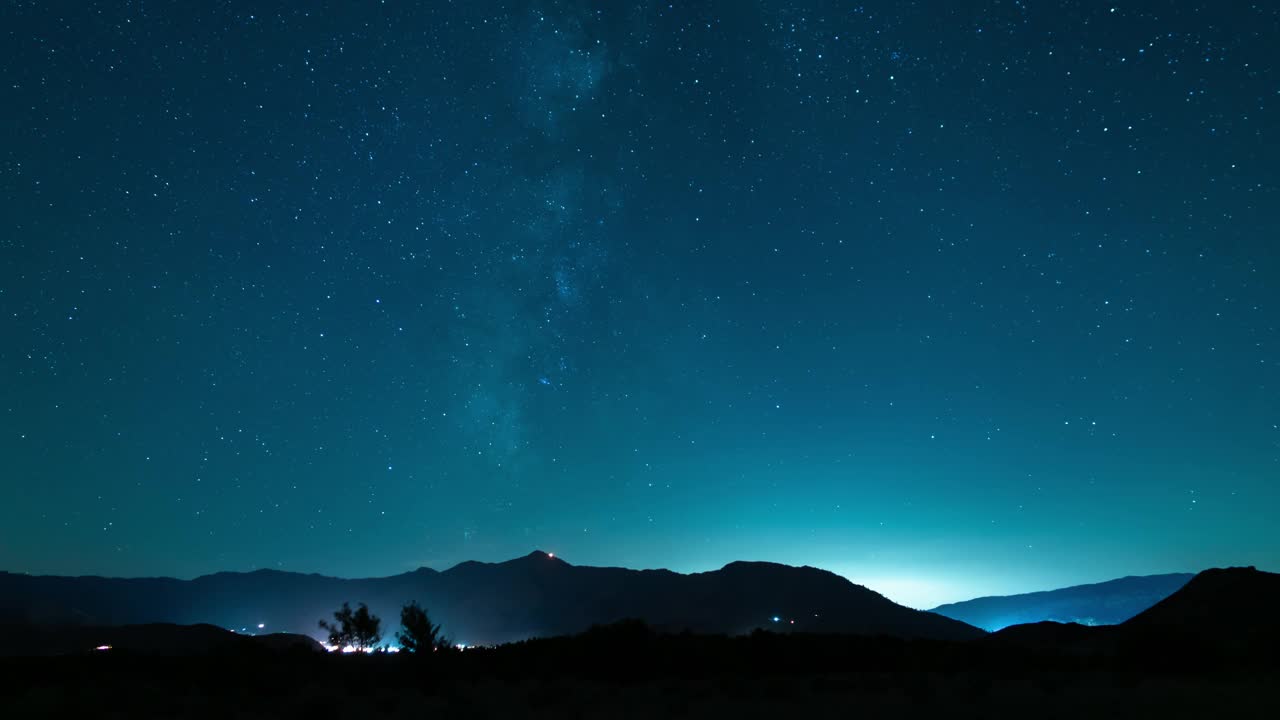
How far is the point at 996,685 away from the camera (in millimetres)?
12648

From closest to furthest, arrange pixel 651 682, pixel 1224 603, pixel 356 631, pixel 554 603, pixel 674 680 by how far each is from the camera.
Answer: pixel 651 682 → pixel 674 680 → pixel 1224 603 → pixel 356 631 → pixel 554 603

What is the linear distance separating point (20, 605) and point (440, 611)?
8830 centimetres

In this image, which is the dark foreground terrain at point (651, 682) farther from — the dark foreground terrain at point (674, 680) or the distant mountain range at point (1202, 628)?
the distant mountain range at point (1202, 628)

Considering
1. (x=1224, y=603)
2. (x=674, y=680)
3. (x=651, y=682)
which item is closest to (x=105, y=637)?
(x=651, y=682)

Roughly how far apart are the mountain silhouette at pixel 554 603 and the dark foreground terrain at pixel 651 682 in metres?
103

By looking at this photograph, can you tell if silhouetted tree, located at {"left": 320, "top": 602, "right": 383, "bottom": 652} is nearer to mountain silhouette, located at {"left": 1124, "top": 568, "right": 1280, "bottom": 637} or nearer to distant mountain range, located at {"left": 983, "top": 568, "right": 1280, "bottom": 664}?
distant mountain range, located at {"left": 983, "top": 568, "right": 1280, "bottom": 664}

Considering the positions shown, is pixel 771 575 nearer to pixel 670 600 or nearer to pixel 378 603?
pixel 670 600

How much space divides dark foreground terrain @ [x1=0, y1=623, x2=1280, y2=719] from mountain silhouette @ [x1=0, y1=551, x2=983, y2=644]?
103 m

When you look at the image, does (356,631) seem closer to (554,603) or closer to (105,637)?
(105,637)

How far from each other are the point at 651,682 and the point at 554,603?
166049 millimetres

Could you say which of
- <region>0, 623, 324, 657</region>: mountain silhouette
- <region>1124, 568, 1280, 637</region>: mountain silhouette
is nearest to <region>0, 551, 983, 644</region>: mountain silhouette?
<region>0, 623, 324, 657</region>: mountain silhouette

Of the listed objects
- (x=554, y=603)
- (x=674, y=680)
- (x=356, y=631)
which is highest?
(x=674, y=680)

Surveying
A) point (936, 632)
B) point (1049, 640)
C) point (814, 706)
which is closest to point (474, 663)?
point (814, 706)

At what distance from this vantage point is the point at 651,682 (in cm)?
1370
